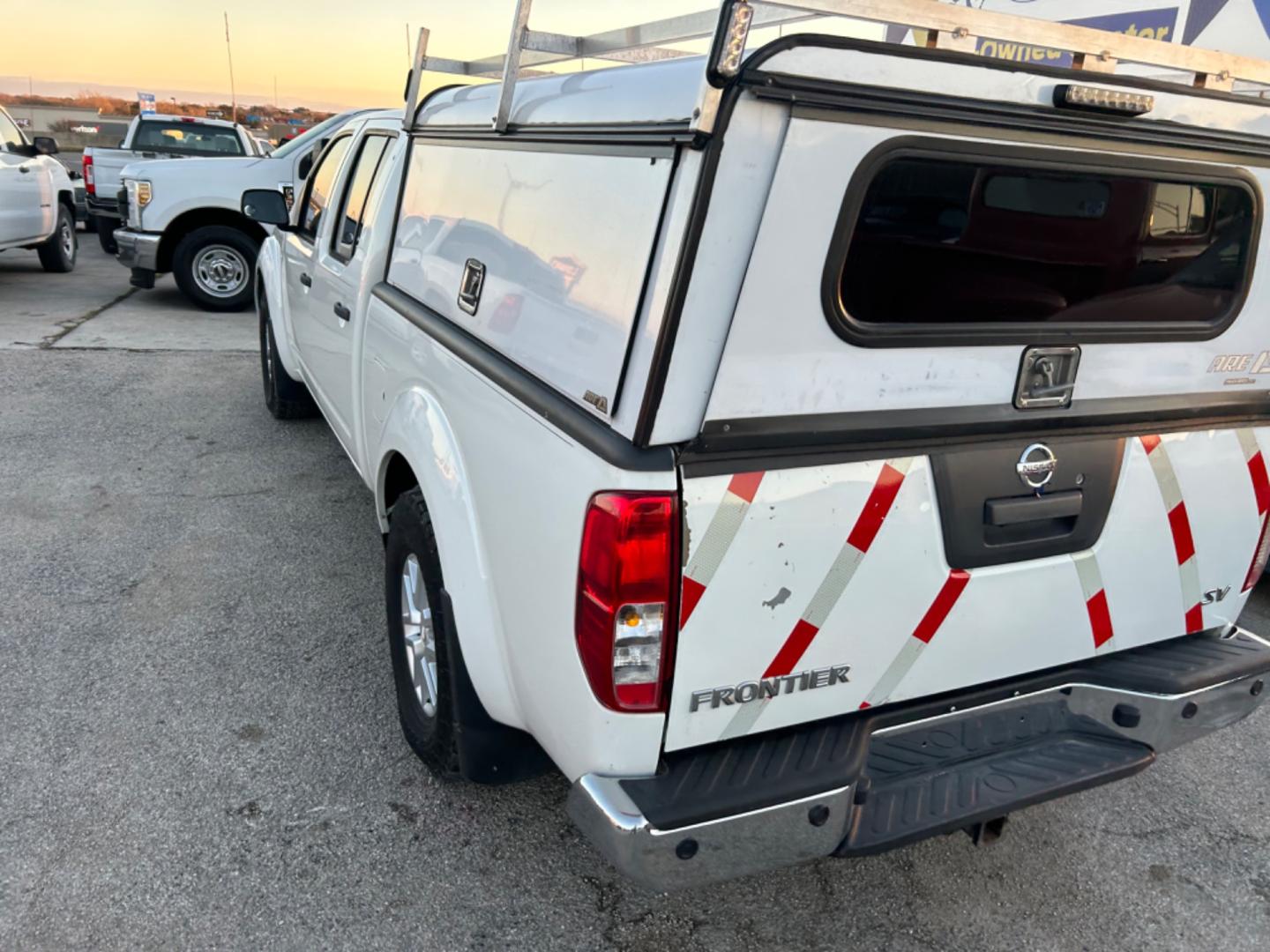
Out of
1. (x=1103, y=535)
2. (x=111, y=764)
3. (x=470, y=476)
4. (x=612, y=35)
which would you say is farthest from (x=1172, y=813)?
(x=111, y=764)

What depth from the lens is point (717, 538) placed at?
70.1 inches

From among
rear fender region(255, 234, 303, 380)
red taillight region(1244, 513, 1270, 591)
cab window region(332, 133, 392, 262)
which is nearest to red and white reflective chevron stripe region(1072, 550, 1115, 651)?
red taillight region(1244, 513, 1270, 591)

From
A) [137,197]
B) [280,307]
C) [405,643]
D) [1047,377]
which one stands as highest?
[1047,377]

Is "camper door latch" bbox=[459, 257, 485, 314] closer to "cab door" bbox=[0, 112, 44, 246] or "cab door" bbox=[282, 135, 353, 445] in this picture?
"cab door" bbox=[282, 135, 353, 445]

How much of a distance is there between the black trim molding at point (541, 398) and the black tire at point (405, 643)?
0.49m

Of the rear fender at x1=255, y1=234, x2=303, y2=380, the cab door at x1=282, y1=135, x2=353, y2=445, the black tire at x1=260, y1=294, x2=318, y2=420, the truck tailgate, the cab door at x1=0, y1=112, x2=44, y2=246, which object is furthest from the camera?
the cab door at x1=0, y1=112, x2=44, y2=246

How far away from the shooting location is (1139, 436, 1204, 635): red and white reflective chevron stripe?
88.8 inches

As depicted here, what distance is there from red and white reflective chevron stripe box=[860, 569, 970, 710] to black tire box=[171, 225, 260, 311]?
28.2 feet

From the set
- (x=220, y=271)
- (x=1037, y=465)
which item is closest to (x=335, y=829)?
(x=1037, y=465)

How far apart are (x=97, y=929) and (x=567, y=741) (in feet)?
4.14

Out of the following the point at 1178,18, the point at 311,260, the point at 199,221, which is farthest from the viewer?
the point at 199,221

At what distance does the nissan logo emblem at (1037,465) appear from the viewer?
2.09m

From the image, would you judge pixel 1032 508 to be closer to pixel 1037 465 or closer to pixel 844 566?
pixel 1037 465

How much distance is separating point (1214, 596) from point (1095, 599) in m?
0.49
